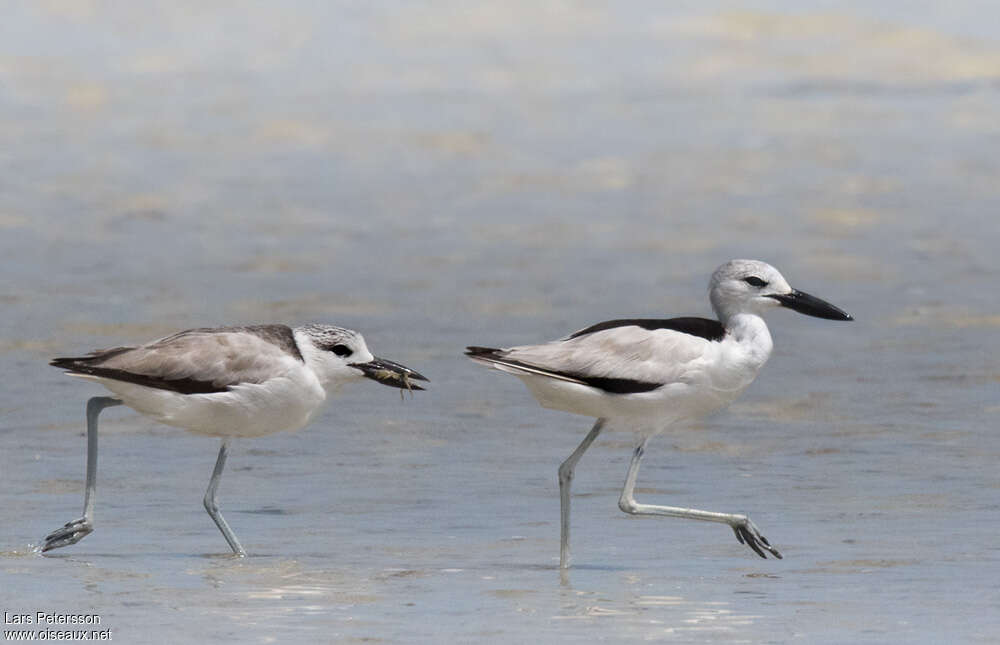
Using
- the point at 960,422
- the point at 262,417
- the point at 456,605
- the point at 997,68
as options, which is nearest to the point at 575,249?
the point at 960,422

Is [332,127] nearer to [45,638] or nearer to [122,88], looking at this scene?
[122,88]

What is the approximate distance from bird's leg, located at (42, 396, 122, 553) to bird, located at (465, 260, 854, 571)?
1971 millimetres

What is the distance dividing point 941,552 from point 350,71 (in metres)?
29.8

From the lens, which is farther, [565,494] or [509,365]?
[565,494]

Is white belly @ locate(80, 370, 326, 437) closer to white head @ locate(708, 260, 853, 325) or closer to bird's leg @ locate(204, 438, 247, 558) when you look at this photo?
bird's leg @ locate(204, 438, 247, 558)

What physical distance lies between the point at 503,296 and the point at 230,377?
9341 millimetres

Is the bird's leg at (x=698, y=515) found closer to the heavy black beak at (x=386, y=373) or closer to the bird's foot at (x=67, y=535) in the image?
the heavy black beak at (x=386, y=373)

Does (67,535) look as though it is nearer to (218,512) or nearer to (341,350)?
(218,512)

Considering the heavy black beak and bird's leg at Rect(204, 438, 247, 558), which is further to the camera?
the heavy black beak

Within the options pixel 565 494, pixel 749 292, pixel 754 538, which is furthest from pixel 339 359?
pixel 754 538

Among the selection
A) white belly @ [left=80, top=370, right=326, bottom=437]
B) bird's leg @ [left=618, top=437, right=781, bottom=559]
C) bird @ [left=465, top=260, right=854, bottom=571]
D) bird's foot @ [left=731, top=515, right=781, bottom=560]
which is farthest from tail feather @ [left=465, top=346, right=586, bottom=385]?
bird's foot @ [left=731, top=515, right=781, bottom=560]

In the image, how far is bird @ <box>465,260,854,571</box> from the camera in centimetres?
1082

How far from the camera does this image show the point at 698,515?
11.1 meters

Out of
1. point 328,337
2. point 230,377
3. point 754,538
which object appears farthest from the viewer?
point 328,337
